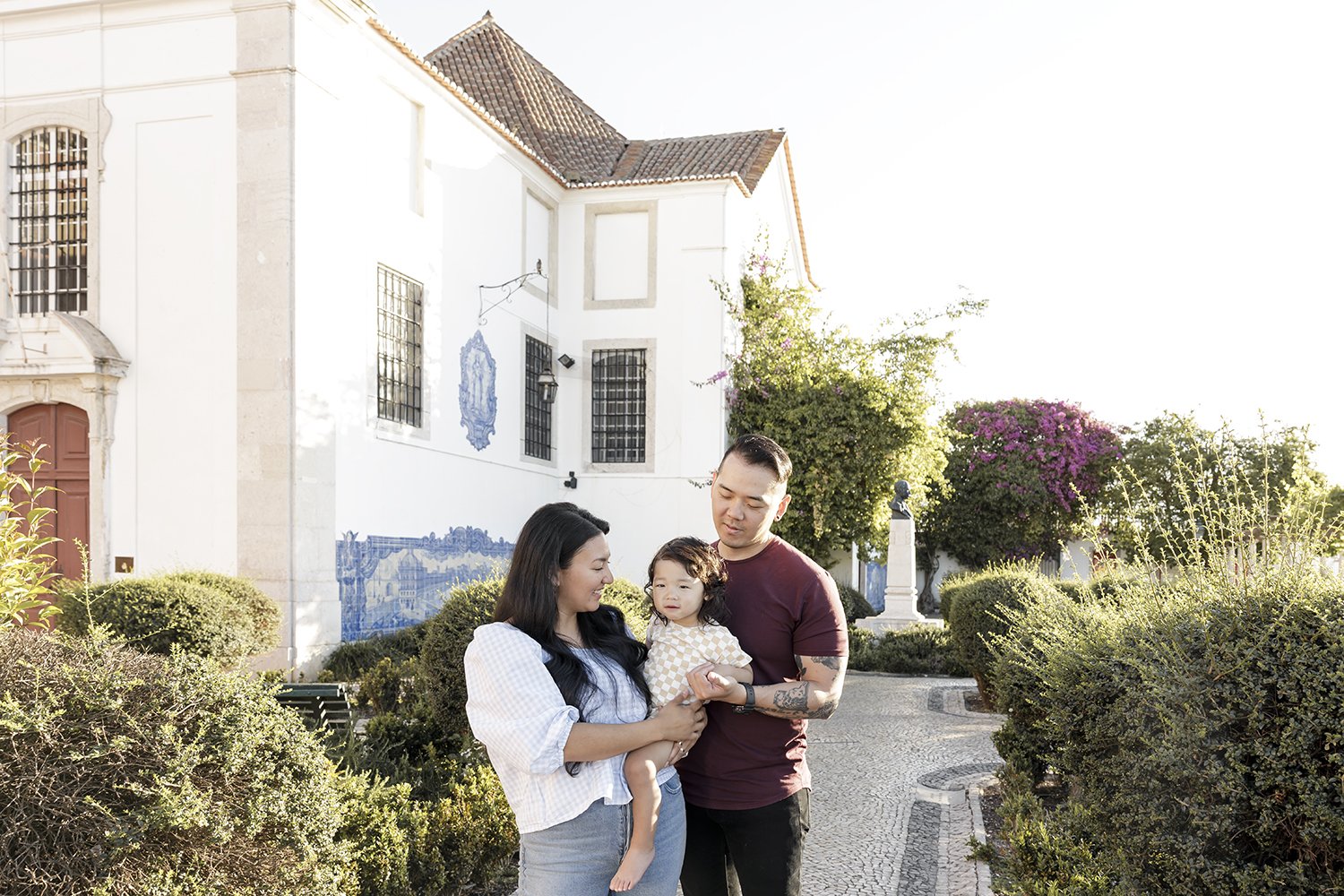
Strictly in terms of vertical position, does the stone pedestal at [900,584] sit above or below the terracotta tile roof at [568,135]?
below

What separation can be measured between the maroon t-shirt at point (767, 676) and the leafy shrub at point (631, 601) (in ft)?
10.1

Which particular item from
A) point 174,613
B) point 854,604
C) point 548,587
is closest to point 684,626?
point 548,587

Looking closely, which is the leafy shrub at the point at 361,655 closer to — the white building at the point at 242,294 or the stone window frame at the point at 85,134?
the white building at the point at 242,294

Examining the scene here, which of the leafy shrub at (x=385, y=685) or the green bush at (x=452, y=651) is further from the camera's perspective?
the leafy shrub at (x=385, y=685)

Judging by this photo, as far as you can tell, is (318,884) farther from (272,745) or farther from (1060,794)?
(1060,794)

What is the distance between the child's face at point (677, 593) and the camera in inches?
119

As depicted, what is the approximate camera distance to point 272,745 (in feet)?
11.6

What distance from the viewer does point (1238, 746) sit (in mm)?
3162

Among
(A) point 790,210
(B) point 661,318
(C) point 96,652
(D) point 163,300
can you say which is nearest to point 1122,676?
(C) point 96,652

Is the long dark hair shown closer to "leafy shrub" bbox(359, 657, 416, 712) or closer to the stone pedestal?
"leafy shrub" bbox(359, 657, 416, 712)

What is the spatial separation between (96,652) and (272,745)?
63 centimetres

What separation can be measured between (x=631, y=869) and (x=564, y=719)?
419mm

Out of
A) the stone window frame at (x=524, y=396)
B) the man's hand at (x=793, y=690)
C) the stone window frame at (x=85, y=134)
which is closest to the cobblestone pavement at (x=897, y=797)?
the man's hand at (x=793, y=690)

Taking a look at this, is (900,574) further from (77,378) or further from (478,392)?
(77,378)
